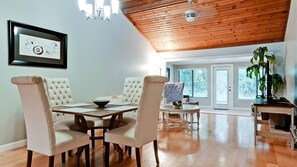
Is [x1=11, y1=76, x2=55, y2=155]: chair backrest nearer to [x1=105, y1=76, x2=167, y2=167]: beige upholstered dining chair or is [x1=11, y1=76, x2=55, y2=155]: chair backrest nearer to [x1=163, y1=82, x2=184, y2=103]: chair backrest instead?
[x1=105, y1=76, x2=167, y2=167]: beige upholstered dining chair

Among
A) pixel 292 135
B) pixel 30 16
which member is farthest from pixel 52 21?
pixel 292 135

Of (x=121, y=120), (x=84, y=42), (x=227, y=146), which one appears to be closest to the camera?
(x=121, y=120)

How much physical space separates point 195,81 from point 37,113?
7858 mm

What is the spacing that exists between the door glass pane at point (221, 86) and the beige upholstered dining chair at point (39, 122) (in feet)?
24.3

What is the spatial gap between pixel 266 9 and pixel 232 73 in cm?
413


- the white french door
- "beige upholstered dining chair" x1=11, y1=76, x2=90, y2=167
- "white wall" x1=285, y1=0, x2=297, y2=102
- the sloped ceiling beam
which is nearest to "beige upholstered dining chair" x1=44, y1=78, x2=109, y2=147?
"beige upholstered dining chair" x1=11, y1=76, x2=90, y2=167

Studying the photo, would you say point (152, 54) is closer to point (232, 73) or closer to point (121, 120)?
point (232, 73)

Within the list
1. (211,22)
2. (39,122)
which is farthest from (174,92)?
(39,122)

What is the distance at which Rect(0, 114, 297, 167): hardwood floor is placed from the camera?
8.04 feet

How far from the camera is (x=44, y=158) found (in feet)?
8.63

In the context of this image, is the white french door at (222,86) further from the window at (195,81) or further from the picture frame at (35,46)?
the picture frame at (35,46)

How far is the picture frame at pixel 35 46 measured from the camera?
3004mm

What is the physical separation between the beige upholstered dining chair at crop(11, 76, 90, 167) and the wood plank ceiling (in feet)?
10.0

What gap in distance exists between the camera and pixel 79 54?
4066mm
